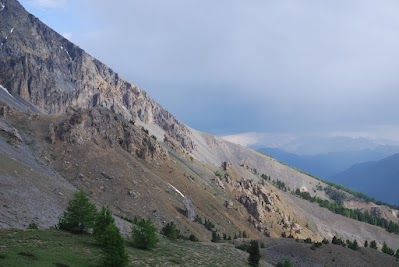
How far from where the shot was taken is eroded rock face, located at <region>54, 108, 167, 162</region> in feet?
419

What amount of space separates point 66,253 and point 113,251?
498 centimetres

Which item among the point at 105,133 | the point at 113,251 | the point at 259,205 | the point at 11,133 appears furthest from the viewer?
the point at 259,205

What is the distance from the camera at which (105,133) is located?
137m

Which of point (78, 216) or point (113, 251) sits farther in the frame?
point (78, 216)

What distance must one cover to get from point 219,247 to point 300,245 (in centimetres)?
2114

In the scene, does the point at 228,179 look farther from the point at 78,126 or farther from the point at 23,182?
the point at 23,182

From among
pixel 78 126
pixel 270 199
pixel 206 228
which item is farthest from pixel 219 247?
pixel 270 199

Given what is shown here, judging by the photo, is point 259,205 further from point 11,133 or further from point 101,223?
point 101,223

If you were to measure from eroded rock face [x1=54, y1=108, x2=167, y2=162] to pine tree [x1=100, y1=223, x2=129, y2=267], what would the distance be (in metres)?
91.9

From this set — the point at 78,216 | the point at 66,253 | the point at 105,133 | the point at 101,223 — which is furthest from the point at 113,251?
the point at 105,133

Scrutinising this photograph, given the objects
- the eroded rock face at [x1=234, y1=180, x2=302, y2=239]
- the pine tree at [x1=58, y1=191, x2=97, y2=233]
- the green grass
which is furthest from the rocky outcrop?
the eroded rock face at [x1=234, y1=180, x2=302, y2=239]

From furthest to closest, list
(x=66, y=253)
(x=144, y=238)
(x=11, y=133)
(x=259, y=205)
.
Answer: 1. (x=259, y=205)
2. (x=11, y=133)
3. (x=144, y=238)
4. (x=66, y=253)

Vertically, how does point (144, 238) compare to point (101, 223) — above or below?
below

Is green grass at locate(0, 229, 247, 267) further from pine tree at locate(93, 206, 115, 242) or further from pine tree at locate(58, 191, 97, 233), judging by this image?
pine tree at locate(58, 191, 97, 233)
